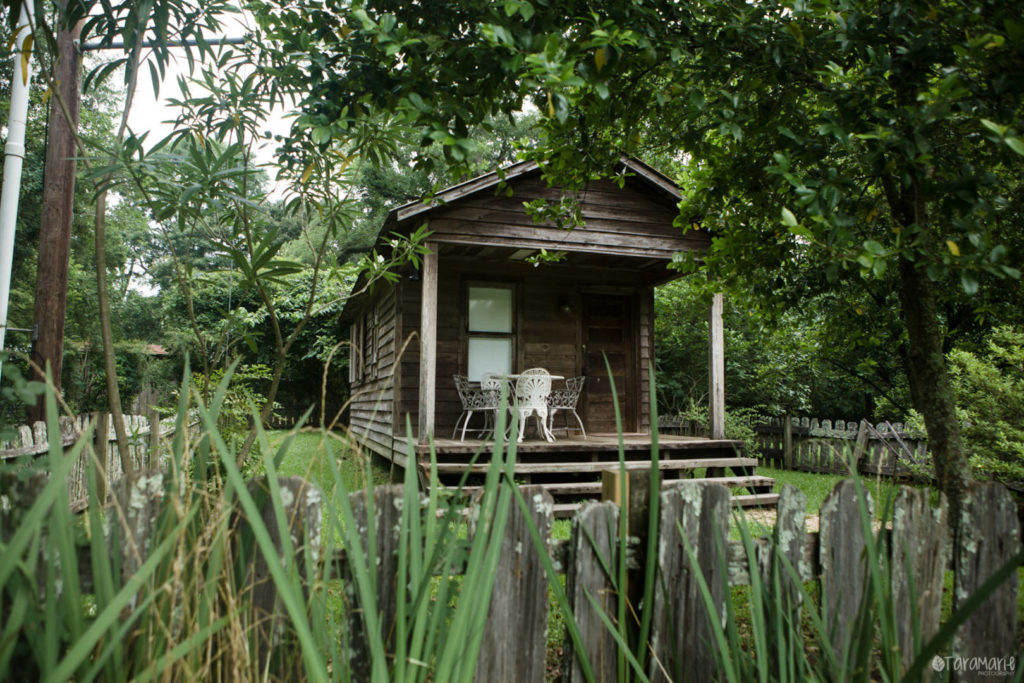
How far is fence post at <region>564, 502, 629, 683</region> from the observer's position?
153 cm

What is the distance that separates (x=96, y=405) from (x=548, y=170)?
46.6 feet

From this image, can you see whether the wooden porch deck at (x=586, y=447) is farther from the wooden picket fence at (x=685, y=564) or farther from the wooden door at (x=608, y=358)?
the wooden picket fence at (x=685, y=564)

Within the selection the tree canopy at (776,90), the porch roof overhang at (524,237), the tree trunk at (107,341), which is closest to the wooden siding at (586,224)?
the porch roof overhang at (524,237)

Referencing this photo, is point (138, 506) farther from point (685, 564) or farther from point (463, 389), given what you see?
point (463, 389)

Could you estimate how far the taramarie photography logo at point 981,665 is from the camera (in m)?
1.73

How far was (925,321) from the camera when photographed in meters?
2.58

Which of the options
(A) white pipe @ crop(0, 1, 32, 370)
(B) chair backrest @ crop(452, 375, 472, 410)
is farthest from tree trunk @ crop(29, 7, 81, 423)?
(B) chair backrest @ crop(452, 375, 472, 410)

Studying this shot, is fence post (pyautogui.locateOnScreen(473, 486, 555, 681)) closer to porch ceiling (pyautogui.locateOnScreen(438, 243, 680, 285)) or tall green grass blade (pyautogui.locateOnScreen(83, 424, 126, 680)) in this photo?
tall green grass blade (pyautogui.locateOnScreen(83, 424, 126, 680))

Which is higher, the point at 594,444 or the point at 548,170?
the point at 548,170

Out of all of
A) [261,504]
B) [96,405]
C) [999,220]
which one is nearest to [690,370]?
[999,220]

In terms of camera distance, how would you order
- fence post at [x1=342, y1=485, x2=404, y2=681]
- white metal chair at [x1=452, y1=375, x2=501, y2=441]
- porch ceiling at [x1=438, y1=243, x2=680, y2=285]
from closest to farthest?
fence post at [x1=342, y1=485, x2=404, y2=681]
white metal chair at [x1=452, y1=375, x2=501, y2=441]
porch ceiling at [x1=438, y1=243, x2=680, y2=285]

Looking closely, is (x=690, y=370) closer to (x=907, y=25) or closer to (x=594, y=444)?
(x=594, y=444)

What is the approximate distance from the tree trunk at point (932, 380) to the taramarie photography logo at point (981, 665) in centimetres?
73

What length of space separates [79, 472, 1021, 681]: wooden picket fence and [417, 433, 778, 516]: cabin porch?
389 centimetres
